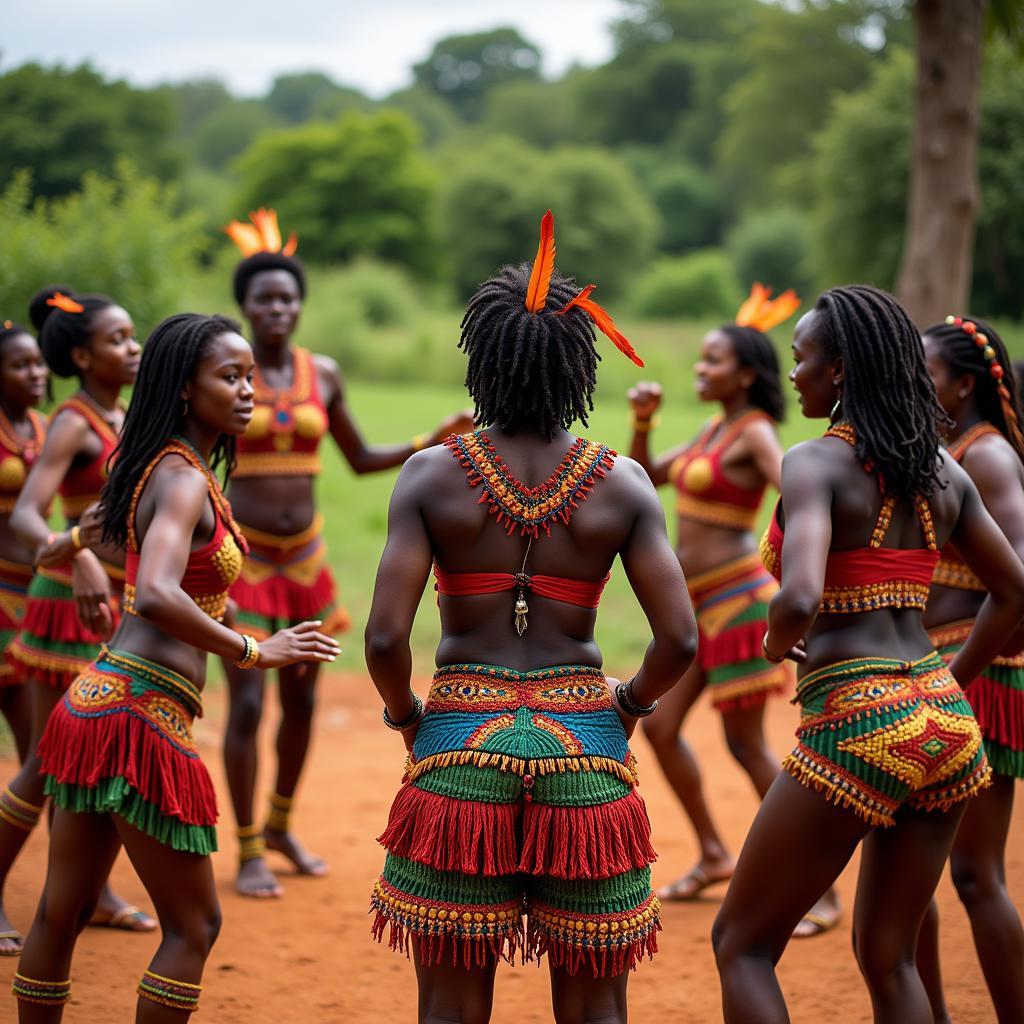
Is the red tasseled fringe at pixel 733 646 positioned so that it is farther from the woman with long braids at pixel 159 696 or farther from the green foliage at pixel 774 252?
the green foliage at pixel 774 252

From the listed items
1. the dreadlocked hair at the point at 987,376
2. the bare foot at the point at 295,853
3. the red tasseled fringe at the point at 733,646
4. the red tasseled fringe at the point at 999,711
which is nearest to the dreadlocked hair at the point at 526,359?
the dreadlocked hair at the point at 987,376

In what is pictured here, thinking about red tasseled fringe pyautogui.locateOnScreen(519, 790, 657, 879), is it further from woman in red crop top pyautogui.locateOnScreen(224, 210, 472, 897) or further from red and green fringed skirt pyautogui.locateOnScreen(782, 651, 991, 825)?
woman in red crop top pyautogui.locateOnScreen(224, 210, 472, 897)

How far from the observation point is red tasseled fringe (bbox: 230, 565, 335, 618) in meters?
5.76

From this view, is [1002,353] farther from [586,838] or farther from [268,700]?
[268,700]

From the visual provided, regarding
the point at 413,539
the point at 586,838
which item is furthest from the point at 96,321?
the point at 586,838

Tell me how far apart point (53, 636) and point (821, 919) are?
3.19 metres

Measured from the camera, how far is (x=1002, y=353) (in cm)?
429

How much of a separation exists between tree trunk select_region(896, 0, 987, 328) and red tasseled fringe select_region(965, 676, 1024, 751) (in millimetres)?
6363

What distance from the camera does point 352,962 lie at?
16.4 feet

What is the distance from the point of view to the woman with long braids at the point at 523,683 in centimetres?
308

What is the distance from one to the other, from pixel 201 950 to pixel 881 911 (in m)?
1.83

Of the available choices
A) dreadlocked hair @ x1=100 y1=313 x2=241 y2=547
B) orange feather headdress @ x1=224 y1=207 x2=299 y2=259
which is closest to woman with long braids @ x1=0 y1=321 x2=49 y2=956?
orange feather headdress @ x1=224 y1=207 x2=299 y2=259

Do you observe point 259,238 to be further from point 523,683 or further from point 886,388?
point 523,683

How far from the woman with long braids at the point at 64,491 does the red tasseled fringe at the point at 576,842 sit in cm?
215
